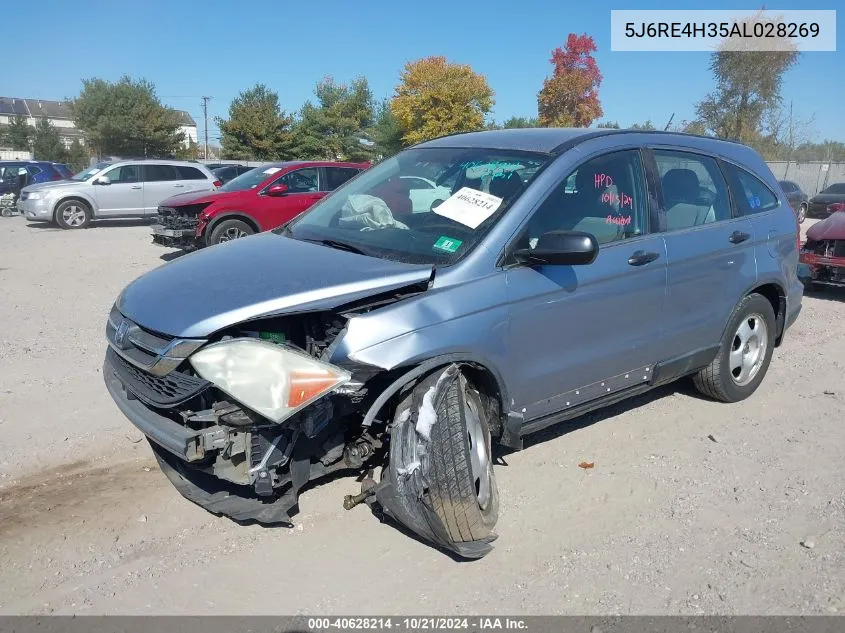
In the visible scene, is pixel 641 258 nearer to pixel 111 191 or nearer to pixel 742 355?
pixel 742 355

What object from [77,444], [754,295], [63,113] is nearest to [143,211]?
[77,444]

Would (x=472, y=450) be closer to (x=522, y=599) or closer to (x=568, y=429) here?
(x=522, y=599)

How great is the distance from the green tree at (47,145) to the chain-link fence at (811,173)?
4621 centimetres

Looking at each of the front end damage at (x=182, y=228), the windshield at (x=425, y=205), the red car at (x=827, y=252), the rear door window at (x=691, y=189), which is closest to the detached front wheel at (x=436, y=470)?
the windshield at (x=425, y=205)

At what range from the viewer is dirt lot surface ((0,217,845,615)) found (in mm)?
2871

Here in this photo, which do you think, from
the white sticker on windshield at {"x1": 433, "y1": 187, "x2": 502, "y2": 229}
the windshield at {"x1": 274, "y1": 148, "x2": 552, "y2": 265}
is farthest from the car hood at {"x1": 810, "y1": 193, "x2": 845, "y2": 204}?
the white sticker on windshield at {"x1": 433, "y1": 187, "x2": 502, "y2": 229}

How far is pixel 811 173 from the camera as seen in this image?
34188 millimetres

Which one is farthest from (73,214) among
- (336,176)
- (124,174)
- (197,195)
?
(336,176)

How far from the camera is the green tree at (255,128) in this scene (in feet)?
153

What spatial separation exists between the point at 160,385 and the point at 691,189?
3.48 metres

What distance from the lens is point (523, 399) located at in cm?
351

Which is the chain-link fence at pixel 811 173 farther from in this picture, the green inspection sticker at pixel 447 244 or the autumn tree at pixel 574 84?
the green inspection sticker at pixel 447 244

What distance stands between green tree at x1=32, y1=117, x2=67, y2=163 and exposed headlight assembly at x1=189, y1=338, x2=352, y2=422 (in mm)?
53038

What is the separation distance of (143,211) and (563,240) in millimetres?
16787
